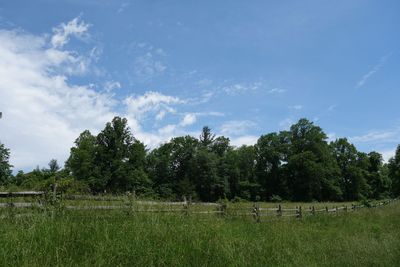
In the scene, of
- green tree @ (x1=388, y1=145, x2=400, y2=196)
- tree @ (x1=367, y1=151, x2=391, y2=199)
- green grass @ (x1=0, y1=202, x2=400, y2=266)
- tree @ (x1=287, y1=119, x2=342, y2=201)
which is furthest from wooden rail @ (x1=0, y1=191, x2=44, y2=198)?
tree @ (x1=367, y1=151, x2=391, y2=199)

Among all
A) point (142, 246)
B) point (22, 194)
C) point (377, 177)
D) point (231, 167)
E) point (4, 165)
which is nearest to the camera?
point (142, 246)

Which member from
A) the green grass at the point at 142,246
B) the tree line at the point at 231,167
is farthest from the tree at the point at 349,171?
the green grass at the point at 142,246

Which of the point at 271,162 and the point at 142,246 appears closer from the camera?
the point at 142,246

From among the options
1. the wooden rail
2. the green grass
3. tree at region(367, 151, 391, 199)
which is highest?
tree at region(367, 151, 391, 199)

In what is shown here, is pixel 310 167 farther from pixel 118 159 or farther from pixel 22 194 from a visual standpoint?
pixel 22 194

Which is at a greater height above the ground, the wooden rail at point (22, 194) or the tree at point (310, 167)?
the tree at point (310, 167)

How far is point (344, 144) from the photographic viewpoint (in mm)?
104000

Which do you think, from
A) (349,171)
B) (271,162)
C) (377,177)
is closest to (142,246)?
(271,162)

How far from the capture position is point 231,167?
3583 inches

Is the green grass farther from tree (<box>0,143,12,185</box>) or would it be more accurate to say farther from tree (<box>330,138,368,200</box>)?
tree (<box>330,138,368,200</box>)

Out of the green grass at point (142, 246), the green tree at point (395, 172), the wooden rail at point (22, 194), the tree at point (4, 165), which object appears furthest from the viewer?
the green tree at point (395, 172)

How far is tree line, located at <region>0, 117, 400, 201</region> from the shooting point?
75.2m

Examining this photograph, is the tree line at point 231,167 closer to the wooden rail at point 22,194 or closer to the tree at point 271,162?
the tree at point 271,162

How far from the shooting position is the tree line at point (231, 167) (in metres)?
75.2
